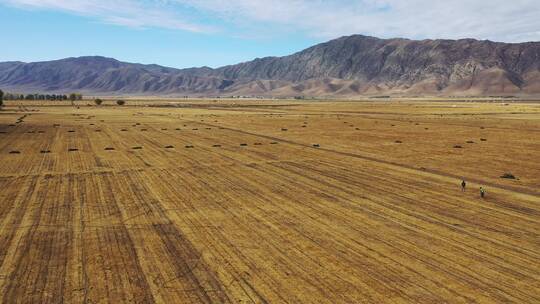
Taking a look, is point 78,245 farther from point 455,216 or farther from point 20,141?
point 20,141

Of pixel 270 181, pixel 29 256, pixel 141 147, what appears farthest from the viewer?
pixel 141 147

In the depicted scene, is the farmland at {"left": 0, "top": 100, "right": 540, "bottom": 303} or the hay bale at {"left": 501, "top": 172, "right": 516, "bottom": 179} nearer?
the farmland at {"left": 0, "top": 100, "right": 540, "bottom": 303}

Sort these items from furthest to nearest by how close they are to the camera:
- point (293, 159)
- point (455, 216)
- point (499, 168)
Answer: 1. point (293, 159)
2. point (499, 168)
3. point (455, 216)

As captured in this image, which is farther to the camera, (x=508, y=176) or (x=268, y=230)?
(x=508, y=176)

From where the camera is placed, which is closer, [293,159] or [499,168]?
[499,168]

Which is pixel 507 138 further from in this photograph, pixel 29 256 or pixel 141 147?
pixel 29 256

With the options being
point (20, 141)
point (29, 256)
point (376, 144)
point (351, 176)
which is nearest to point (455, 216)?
point (351, 176)

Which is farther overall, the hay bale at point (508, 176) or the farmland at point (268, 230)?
the hay bale at point (508, 176)
